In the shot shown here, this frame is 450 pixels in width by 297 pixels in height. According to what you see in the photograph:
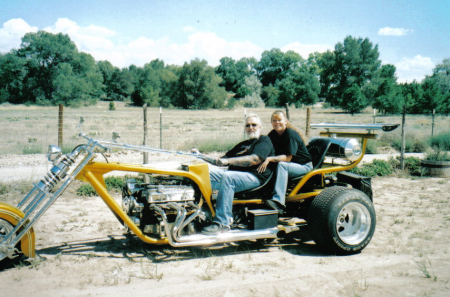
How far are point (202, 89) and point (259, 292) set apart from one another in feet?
188

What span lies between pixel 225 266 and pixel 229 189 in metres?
0.89

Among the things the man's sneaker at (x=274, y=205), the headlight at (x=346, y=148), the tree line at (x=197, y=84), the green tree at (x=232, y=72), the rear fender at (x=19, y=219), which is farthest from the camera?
the green tree at (x=232, y=72)

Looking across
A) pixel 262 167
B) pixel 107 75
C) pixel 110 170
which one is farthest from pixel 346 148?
pixel 107 75

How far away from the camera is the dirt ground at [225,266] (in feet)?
11.6

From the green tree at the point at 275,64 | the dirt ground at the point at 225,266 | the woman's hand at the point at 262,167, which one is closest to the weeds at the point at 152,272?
the dirt ground at the point at 225,266

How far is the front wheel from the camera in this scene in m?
4.43

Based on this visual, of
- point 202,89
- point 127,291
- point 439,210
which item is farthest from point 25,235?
point 202,89

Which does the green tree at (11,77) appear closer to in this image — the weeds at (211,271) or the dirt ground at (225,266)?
the dirt ground at (225,266)

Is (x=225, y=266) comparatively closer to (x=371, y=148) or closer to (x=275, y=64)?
(x=371, y=148)

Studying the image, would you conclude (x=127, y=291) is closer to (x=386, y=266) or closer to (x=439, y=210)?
(x=386, y=266)

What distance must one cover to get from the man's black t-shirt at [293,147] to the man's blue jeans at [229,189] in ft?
2.33

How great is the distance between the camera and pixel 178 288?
11.7 feet

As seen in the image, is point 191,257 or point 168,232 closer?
point 168,232

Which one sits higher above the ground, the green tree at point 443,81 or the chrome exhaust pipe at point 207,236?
the green tree at point 443,81
